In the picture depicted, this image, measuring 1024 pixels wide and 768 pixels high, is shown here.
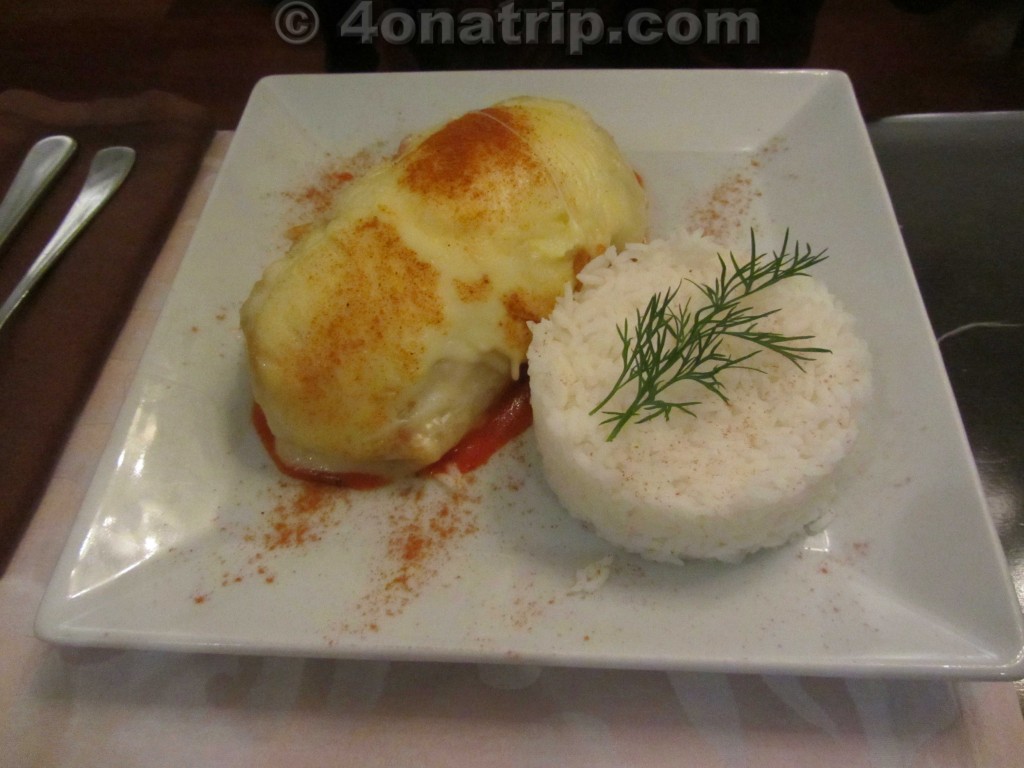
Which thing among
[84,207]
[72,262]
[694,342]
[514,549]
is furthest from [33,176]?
[694,342]

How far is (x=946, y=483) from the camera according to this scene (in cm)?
157

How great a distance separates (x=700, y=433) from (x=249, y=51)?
316 cm

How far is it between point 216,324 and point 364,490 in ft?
2.27

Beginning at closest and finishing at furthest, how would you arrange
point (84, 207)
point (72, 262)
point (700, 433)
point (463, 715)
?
point (463, 715) < point (700, 433) < point (72, 262) < point (84, 207)

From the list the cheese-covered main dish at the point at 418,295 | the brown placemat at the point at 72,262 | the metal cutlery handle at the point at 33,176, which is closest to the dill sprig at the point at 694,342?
the cheese-covered main dish at the point at 418,295

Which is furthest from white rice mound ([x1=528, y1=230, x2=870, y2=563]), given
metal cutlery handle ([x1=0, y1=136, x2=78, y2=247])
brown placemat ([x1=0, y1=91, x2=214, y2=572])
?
metal cutlery handle ([x1=0, y1=136, x2=78, y2=247])

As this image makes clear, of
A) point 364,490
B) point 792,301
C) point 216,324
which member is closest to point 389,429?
point 364,490

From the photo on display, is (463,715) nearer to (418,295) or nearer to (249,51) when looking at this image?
(418,295)

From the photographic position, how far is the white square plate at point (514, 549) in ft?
4.66

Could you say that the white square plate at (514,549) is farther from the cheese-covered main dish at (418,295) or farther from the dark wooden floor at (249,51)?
the dark wooden floor at (249,51)

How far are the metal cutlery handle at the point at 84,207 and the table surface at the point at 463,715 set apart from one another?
115 centimetres

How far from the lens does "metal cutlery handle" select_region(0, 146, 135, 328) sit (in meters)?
2.22

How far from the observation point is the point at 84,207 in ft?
8.02

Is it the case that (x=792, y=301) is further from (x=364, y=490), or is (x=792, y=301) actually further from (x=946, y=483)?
(x=364, y=490)
